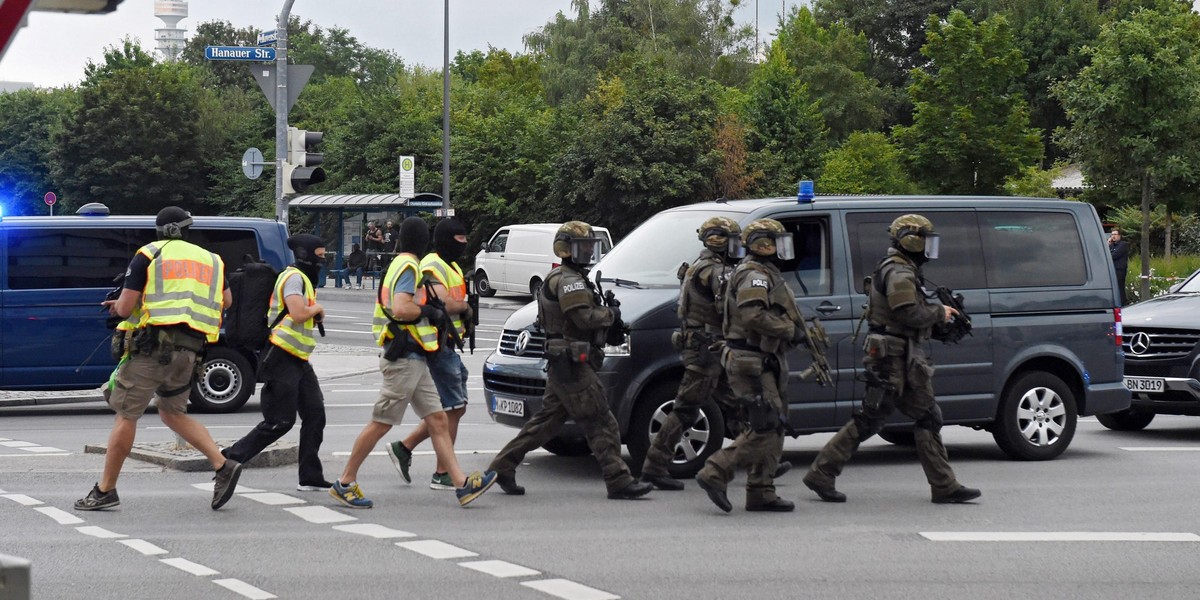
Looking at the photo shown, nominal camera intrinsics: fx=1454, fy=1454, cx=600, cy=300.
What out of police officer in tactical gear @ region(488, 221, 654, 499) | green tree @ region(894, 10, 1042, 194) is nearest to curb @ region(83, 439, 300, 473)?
police officer in tactical gear @ region(488, 221, 654, 499)

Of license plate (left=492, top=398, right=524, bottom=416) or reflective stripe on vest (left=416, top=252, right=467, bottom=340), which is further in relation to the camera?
license plate (left=492, top=398, right=524, bottom=416)

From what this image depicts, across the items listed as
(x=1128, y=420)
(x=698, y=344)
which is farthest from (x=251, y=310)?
(x=1128, y=420)

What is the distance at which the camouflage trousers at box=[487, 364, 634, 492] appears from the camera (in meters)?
8.73

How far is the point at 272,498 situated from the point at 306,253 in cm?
152

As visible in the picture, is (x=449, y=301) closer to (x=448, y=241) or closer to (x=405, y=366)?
(x=448, y=241)

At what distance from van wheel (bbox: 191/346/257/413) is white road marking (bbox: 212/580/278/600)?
7981mm

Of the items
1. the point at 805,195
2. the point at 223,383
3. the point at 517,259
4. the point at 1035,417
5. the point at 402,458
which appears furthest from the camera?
the point at 517,259

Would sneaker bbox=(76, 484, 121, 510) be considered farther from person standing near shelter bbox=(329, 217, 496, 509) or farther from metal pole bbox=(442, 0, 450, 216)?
metal pole bbox=(442, 0, 450, 216)

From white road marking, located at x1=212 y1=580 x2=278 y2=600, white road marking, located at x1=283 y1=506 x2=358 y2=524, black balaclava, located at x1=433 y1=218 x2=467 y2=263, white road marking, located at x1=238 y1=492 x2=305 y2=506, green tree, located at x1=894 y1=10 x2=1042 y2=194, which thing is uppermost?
green tree, located at x1=894 y1=10 x2=1042 y2=194

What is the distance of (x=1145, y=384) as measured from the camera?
12.3 meters

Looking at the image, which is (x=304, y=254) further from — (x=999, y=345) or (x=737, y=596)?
(x=999, y=345)

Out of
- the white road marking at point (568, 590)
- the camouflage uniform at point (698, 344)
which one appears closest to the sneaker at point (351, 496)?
the camouflage uniform at point (698, 344)

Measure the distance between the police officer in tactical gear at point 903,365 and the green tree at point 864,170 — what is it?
111ft

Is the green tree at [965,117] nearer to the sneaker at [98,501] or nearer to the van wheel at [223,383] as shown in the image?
the van wheel at [223,383]
